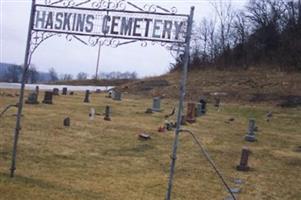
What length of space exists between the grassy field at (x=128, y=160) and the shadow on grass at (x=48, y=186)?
2 cm

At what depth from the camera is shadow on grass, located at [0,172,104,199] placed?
963cm

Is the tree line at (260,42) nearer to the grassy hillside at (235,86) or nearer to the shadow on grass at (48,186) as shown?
the grassy hillside at (235,86)

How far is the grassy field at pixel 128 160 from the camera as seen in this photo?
1046cm

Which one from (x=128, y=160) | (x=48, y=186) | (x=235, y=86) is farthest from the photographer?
(x=235, y=86)

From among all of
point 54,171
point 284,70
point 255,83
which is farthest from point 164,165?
point 284,70

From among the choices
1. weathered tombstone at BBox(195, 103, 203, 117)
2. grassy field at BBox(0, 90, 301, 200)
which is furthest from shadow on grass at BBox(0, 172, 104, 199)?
weathered tombstone at BBox(195, 103, 203, 117)

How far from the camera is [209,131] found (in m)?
22.0

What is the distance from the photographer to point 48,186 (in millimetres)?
10016

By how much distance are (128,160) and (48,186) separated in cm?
443

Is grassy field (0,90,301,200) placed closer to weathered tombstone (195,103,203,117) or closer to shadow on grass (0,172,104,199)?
shadow on grass (0,172,104,199)

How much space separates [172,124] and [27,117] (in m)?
5.84

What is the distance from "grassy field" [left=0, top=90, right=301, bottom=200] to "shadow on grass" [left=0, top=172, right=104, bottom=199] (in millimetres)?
18

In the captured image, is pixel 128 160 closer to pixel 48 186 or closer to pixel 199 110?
pixel 48 186

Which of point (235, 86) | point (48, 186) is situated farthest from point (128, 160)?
point (235, 86)
